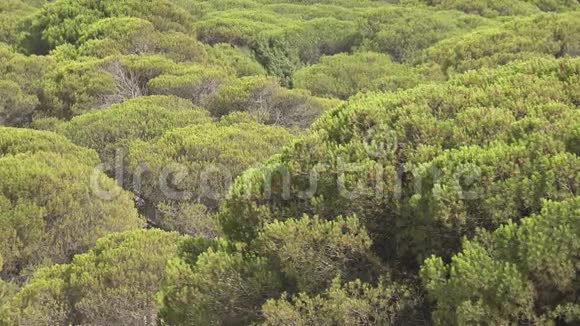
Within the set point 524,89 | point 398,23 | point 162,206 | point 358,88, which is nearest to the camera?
point 524,89

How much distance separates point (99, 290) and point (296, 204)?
3398mm

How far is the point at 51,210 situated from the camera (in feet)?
32.6

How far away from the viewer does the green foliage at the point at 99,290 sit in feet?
26.0

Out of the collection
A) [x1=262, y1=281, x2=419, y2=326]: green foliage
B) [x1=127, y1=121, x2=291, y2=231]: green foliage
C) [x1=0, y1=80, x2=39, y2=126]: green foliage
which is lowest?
[x1=0, y1=80, x2=39, y2=126]: green foliage

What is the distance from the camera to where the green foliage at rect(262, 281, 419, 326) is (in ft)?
16.0

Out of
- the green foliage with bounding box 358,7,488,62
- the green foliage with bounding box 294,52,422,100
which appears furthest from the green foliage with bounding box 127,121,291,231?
the green foliage with bounding box 358,7,488,62

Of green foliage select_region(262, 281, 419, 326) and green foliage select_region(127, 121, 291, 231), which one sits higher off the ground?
green foliage select_region(262, 281, 419, 326)

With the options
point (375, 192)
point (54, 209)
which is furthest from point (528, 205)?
point (54, 209)

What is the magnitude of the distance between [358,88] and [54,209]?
48.6 feet

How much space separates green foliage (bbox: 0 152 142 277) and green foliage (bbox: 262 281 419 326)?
5.66 m

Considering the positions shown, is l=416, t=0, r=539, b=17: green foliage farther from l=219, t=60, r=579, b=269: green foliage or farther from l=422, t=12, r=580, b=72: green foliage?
l=219, t=60, r=579, b=269: green foliage

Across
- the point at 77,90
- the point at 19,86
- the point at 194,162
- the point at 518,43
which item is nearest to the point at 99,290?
the point at 194,162

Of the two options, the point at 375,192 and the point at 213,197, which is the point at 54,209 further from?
the point at 375,192

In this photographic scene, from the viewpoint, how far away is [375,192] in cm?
534
